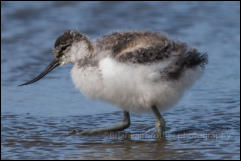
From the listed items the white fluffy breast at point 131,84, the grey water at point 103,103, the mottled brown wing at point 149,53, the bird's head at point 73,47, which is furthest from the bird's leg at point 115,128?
the mottled brown wing at point 149,53

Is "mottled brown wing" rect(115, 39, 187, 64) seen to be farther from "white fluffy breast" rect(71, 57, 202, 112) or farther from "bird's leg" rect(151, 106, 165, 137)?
"bird's leg" rect(151, 106, 165, 137)

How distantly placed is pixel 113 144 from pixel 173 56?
3.37 feet

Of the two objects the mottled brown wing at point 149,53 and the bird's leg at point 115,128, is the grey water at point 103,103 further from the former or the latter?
the mottled brown wing at point 149,53

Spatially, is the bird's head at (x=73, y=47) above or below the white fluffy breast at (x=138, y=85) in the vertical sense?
above

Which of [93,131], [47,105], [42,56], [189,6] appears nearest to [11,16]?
[42,56]

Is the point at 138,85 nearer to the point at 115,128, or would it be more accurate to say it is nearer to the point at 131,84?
the point at 131,84

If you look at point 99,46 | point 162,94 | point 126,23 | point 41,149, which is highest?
point 126,23

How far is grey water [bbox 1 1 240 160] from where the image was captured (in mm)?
6145

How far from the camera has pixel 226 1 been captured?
12.0 meters

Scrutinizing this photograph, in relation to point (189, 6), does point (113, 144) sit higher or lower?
lower

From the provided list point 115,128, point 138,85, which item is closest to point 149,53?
point 138,85

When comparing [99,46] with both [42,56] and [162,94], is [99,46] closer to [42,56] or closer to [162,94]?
[162,94]

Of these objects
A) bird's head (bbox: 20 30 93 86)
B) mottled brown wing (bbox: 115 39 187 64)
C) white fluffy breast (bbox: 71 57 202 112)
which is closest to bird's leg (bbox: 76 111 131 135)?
white fluffy breast (bbox: 71 57 202 112)

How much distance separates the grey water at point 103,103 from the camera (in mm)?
6145
